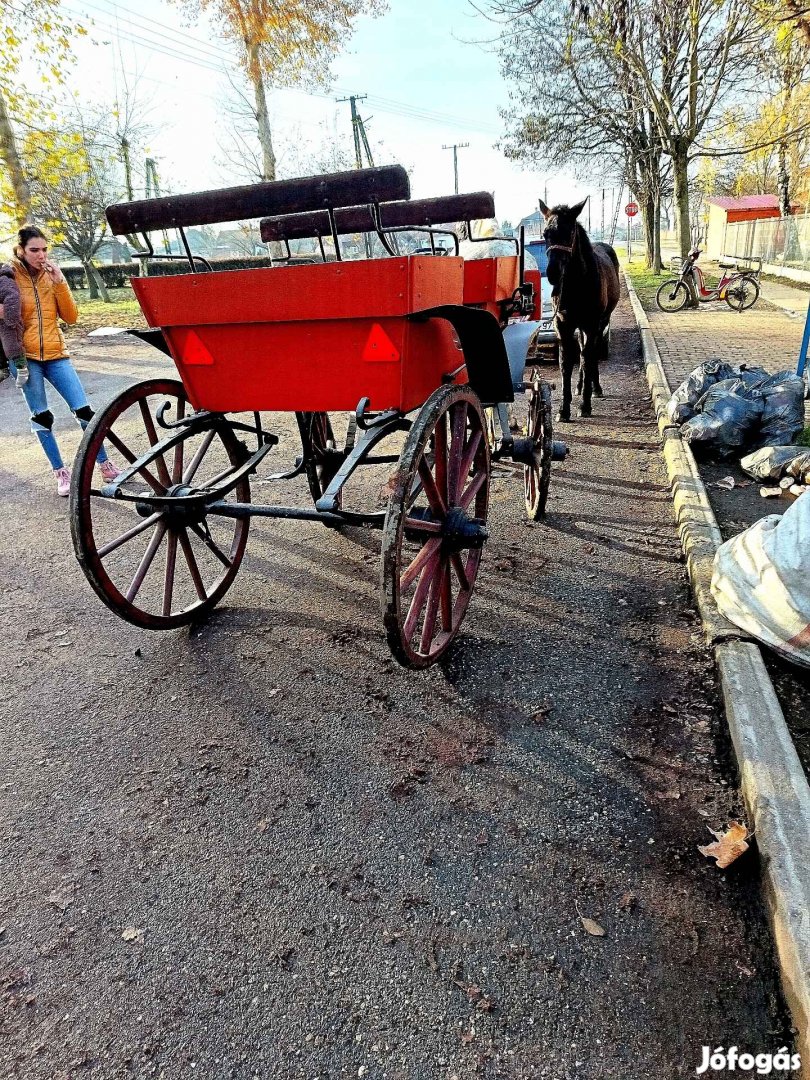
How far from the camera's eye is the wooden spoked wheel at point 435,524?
2229mm

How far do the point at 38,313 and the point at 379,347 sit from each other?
13.3 ft

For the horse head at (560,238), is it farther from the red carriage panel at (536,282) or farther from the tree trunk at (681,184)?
the tree trunk at (681,184)

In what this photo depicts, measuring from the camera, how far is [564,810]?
218cm

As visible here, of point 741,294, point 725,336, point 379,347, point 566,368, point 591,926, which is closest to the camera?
point 591,926

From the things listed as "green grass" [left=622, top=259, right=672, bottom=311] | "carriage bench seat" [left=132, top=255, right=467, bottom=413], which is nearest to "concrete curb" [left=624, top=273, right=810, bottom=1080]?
"carriage bench seat" [left=132, top=255, right=467, bottom=413]

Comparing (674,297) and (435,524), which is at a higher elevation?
(435,524)

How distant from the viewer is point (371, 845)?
6.87 feet

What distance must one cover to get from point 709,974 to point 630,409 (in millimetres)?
6361

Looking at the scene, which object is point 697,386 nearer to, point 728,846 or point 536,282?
point 536,282

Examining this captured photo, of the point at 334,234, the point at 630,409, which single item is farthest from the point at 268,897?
the point at 630,409

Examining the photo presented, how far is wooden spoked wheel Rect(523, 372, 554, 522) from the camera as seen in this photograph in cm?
421

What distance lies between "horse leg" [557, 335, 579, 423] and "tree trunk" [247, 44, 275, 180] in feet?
38.3

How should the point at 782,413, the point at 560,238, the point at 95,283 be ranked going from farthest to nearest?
1. the point at 95,283
2. the point at 560,238
3. the point at 782,413

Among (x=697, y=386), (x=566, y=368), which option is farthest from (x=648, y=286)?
(x=697, y=386)
